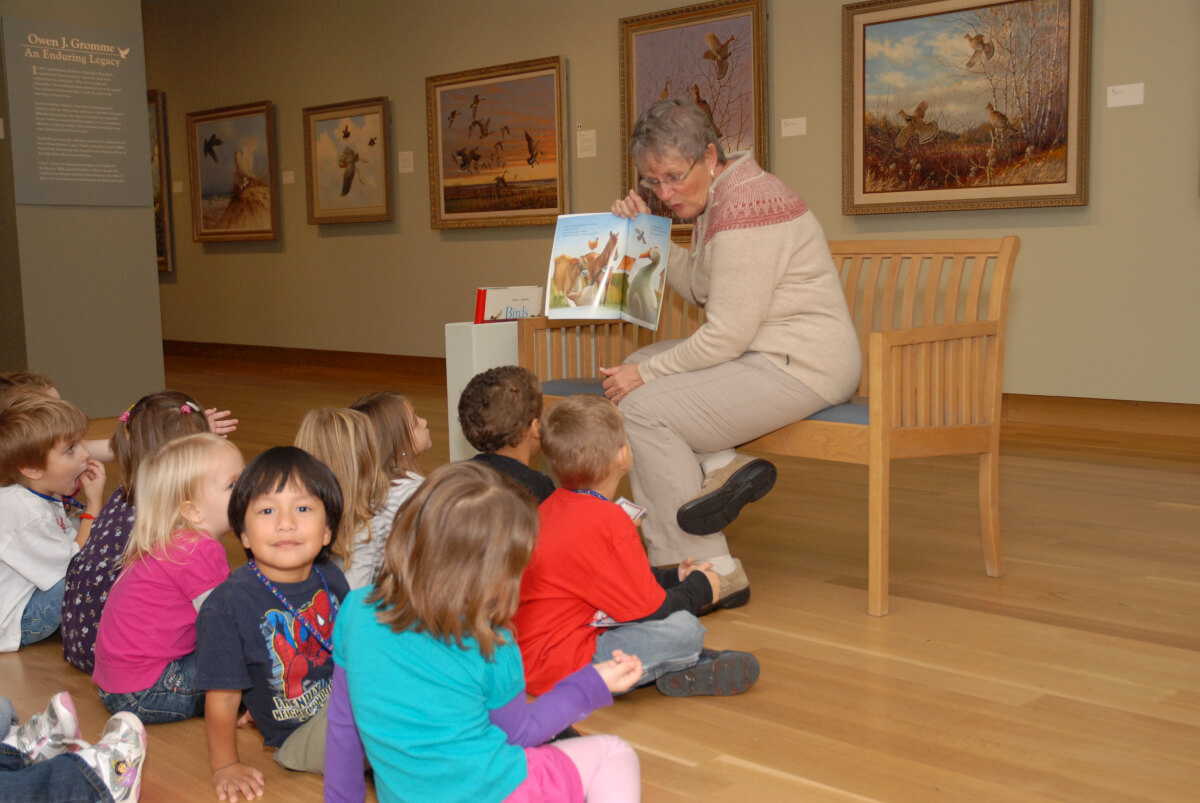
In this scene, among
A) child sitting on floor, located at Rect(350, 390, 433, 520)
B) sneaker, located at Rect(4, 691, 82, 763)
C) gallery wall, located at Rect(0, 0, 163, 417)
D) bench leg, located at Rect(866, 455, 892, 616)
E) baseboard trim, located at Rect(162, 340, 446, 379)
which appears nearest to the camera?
sneaker, located at Rect(4, 691, 82, 763)

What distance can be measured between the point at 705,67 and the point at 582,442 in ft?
17.1

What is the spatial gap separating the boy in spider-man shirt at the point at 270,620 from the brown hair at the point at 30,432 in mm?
951

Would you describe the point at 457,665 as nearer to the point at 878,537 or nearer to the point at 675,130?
the point at 878,537

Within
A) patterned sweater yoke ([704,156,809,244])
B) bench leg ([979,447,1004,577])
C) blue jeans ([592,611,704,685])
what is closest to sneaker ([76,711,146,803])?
blue jeans ([592,611,704,685])

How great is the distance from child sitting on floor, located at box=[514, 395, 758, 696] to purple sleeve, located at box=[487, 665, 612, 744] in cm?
58

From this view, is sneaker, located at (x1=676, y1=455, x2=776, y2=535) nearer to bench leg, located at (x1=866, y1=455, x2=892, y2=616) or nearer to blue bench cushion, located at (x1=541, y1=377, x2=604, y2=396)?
bench leg, located at (x1=866, y1=455, x2=892, y2=616)

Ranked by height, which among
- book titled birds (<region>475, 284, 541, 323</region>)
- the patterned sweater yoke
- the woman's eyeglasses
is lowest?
book titled birds (<region>475, 284, 541, 323</region>)

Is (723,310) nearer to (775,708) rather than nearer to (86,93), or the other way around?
(775,708)

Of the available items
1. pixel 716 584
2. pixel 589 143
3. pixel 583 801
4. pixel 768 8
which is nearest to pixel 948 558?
pixel 716 584

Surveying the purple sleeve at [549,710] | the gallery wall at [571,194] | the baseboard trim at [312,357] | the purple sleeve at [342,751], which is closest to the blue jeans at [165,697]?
the purple sleeve at [342,751]

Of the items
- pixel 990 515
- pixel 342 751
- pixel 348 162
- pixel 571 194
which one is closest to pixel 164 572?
pixel 342 751

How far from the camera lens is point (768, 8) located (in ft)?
22.2

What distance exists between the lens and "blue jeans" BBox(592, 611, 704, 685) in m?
2.36

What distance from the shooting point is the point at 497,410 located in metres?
2.78
